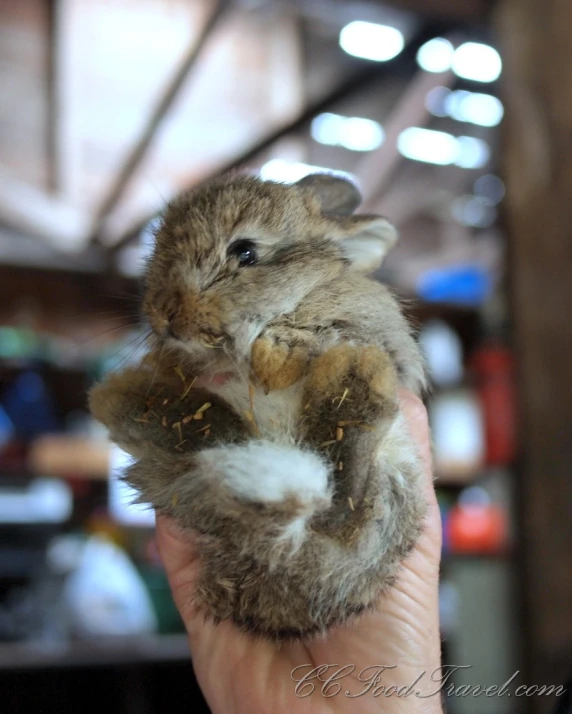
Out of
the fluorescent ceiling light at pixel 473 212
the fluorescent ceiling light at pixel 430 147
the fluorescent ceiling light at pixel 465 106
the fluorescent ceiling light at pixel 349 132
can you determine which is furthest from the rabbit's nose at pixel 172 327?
the fluorescent ceiling light at pixel 473 212

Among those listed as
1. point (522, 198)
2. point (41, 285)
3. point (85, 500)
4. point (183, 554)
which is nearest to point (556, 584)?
point (522, 198)

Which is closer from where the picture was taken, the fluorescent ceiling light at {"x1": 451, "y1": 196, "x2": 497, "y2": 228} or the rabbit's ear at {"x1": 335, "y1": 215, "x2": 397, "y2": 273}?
the rabbit's ear at {"x1": 335, "y1": 215, "x2": 397, "y2": 273}

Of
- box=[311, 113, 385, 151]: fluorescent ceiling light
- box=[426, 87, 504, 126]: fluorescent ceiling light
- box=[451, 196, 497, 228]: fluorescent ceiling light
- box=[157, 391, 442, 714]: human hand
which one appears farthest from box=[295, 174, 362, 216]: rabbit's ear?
box=[451, 196, 497, 228]: fluorescent ceiling light

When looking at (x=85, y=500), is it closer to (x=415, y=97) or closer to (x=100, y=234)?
(x=100, y=234)

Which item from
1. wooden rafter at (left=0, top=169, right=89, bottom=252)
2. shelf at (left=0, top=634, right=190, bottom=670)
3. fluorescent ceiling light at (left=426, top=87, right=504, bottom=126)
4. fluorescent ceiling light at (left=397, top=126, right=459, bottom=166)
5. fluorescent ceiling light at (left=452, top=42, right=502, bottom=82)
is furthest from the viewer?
fluorescent ceiling light at (left=397, top=126, right=459, bottom=166)

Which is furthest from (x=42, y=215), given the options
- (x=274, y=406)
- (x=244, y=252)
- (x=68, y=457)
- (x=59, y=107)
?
(x=274, y=406)

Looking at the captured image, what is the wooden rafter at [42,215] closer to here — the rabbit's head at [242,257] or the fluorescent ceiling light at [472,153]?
the fluorescent ceiling light at [472,153]

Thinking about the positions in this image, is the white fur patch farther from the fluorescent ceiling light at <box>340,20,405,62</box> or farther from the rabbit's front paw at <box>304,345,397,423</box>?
the fluorescent ceiling light at <box>340,20,405,62</box>
